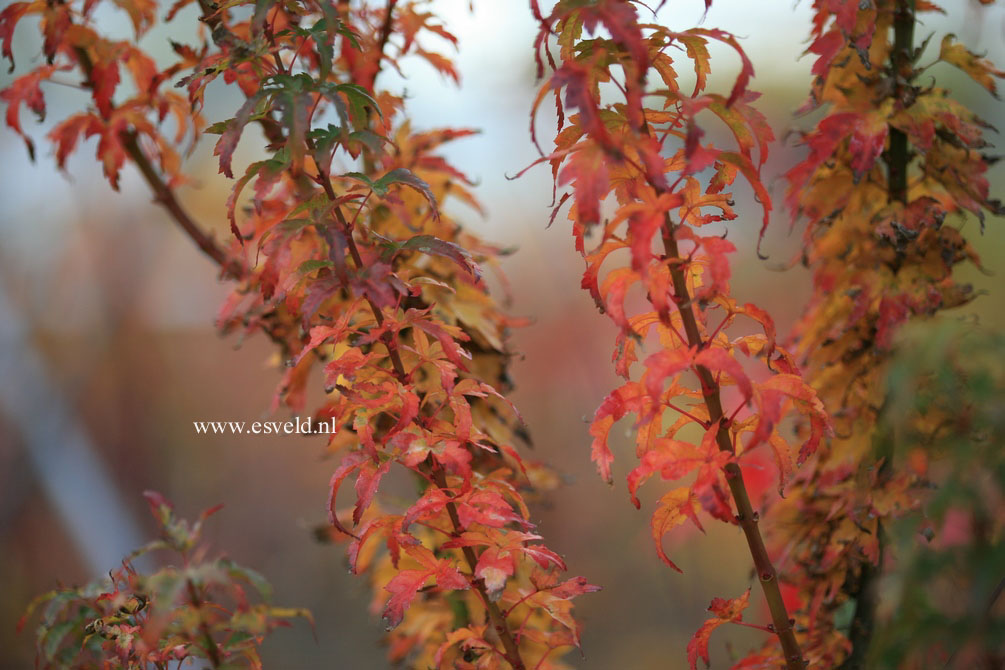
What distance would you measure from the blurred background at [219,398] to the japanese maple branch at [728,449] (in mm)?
2092

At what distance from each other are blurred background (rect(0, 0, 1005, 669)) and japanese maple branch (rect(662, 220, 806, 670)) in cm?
209

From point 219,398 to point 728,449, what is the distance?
3.04 meters

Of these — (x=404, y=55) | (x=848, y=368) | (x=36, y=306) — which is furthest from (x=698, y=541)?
(x=36, y=306)

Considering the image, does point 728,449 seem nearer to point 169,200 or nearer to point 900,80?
point 900,80

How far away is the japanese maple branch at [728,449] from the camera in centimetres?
81

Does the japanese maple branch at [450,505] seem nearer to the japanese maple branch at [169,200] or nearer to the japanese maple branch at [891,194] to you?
the japanese maple branch at [891,194]

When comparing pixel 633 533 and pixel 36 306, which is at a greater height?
pixel 36 306

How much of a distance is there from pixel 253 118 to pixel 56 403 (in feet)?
9.30

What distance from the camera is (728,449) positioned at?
0.85 m

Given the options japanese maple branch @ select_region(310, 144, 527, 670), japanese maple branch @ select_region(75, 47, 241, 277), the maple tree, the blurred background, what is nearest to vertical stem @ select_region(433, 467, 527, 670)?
japanese maple branch @ select_region(310, 144, 527, 670)

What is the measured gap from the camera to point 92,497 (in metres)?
3.16

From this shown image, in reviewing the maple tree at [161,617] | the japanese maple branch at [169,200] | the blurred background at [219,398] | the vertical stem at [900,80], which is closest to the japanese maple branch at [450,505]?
the maple tree at [161,617]

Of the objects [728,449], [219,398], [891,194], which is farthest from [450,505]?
[219,398]

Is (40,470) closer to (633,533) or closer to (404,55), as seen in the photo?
(633,533)
